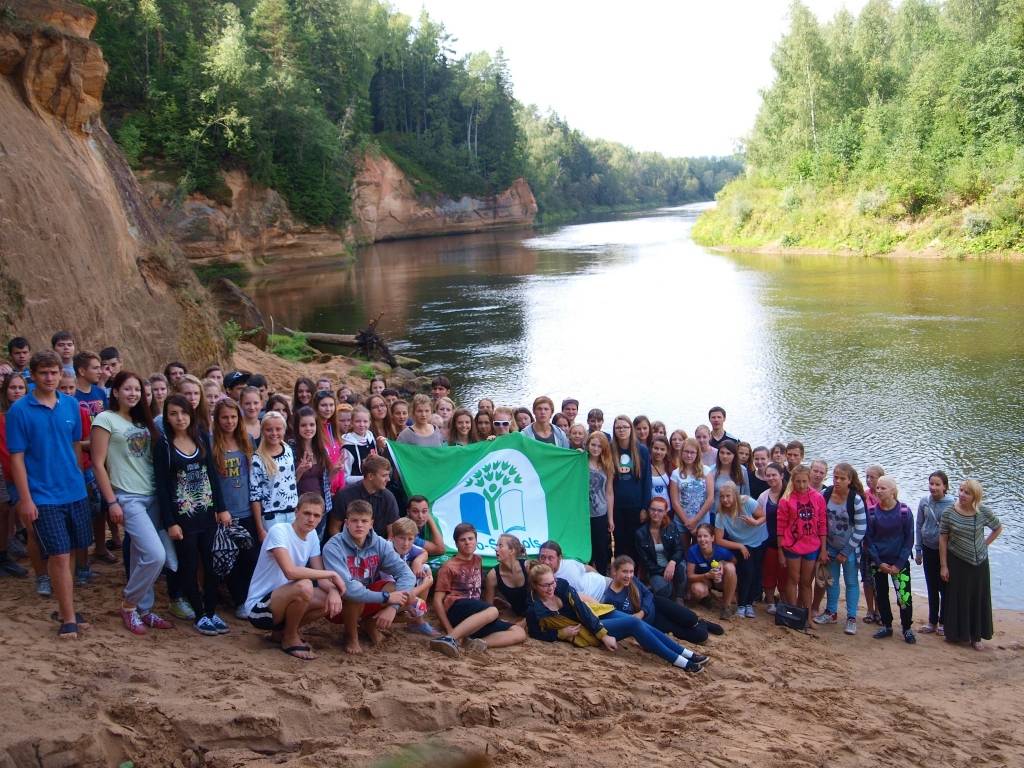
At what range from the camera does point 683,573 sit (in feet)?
27.5

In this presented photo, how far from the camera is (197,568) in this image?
6367 mm

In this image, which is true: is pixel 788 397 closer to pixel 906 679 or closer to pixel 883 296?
pixel 906 679

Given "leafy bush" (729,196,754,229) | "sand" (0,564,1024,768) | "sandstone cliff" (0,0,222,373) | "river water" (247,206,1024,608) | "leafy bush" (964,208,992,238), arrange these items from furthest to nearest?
"leafy bush" (729,196,754,229), "leafy bush" (964,208,992,238), "river water" (247,206,1024,608), "sandstone cliff" (0,0,222,373), "sand" (0,564,1024,768)

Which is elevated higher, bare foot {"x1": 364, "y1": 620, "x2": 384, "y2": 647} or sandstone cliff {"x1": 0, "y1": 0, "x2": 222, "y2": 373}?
sandstone cliff {"x1": 0, "y1": 0, "x2": 222, "y2": 373}

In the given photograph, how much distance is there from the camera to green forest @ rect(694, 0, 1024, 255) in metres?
A: 44.0

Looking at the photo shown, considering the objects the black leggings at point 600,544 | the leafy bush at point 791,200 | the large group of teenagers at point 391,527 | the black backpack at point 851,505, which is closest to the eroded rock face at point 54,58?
the large group of teenagers at point 391,527

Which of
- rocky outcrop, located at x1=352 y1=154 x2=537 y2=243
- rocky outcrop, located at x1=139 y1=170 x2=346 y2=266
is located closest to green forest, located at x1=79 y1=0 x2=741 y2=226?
rocky outcrop, located at x1=139 y1=170 x2=346 y2=266

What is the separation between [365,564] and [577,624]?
1923mm

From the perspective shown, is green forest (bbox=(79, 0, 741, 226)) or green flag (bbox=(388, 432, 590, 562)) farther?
green forest (bbox=(79, 0, 741, 226))

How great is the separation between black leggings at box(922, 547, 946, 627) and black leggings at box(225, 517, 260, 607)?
6.46m

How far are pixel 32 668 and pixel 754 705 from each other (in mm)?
4873

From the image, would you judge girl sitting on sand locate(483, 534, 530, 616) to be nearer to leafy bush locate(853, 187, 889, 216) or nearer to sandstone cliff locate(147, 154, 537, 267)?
sandstone cliff locate(147, 154, 537, 267)

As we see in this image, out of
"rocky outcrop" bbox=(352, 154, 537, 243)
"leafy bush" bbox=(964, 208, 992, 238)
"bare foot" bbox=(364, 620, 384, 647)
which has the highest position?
"rocky outcrop" bbox=(352, 154, 537, 243)

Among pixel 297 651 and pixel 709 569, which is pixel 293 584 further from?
pixel 709 569
